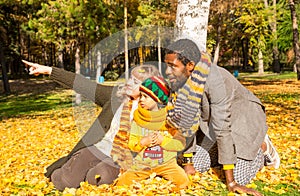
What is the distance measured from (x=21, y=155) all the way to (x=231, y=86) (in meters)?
5.16

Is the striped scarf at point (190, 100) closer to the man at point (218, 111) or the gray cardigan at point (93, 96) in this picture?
the man at point (218, 111)

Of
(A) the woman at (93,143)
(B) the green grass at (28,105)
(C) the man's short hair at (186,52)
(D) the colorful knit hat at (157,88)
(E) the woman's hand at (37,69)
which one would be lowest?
(B) the green grass at (28,105)

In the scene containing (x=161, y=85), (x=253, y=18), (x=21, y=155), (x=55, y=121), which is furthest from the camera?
(x=253, y=18)

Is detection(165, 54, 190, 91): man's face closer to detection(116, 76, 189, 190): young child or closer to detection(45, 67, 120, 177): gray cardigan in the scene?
detection(116, 76, 189, 190): young child

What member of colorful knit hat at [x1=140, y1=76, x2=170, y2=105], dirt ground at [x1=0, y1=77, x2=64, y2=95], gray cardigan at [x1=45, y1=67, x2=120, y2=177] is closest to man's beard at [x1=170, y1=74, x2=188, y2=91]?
colorful knit hat at [x1=140, y1=76, x2=170, y2=105]

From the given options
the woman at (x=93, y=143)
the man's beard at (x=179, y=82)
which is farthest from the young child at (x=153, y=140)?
the woman at (x=93, y=143)

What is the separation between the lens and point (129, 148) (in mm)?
4840

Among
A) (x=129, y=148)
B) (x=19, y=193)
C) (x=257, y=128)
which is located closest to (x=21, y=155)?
(x=19, y=193)

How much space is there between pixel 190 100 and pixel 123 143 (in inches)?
40.6

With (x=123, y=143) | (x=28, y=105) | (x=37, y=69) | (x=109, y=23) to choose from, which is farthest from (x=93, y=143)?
(x=28, y=105)

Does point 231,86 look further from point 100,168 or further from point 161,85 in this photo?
point 100,168

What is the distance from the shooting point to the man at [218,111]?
447 centimetres

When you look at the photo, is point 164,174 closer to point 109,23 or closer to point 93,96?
point 93,96

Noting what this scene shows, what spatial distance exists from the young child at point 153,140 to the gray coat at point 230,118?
18.9 inches
